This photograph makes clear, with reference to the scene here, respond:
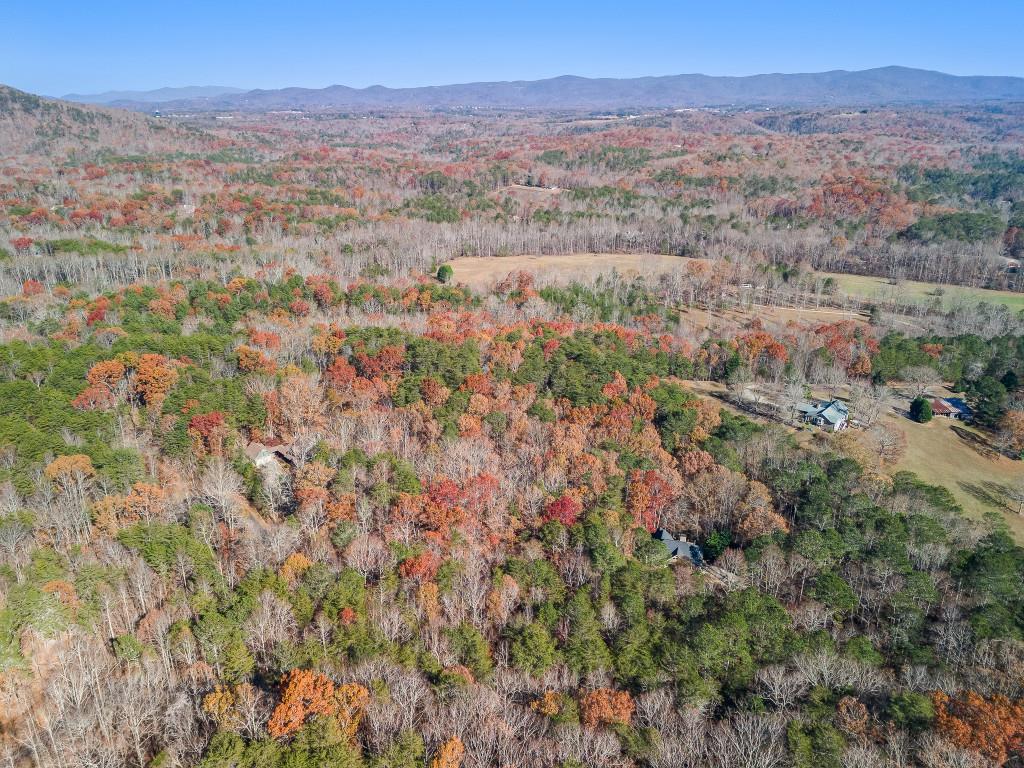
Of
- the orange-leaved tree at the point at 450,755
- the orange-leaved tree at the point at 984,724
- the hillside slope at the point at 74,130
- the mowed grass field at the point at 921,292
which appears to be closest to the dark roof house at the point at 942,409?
the mowed grass field at the point at 921,292

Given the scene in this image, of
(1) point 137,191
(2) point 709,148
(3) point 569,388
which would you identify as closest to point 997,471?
(3) point 569,388

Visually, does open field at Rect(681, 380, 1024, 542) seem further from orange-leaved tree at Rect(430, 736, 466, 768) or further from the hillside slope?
the hillside slope

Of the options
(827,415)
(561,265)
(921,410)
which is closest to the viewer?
(827,415)

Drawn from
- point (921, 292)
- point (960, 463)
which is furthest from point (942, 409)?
point (921, 292)

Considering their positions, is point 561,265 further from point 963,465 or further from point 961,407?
point 963,465

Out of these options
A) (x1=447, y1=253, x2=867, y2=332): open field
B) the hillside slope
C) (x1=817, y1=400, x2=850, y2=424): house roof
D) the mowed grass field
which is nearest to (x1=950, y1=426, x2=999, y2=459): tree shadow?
(x1=817, y1=400, x2=850, y2=424): house roof
